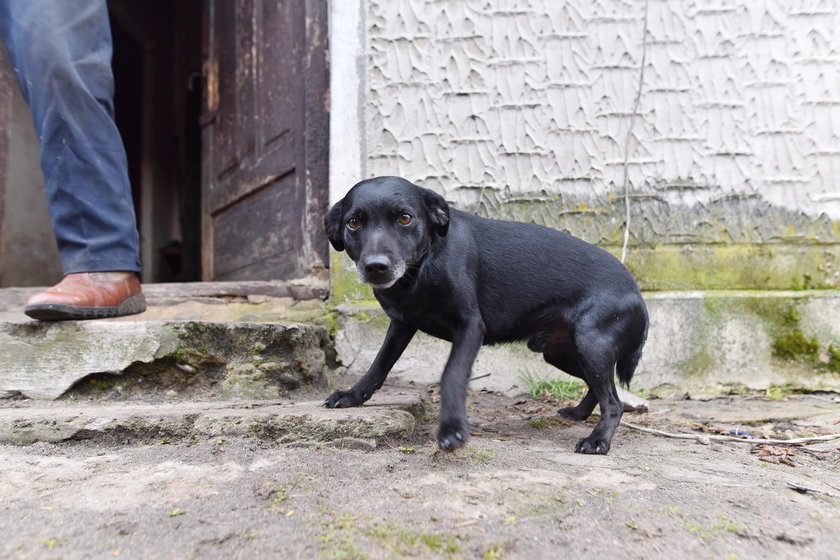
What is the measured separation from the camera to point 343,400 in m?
2.32

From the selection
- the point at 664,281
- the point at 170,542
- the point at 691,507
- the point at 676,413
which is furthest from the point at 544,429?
the point at 170,542

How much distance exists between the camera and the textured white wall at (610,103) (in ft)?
11.1

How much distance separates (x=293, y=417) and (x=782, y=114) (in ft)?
9.91

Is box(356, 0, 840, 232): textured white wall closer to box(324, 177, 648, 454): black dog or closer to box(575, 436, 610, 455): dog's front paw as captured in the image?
box(324, 177, 648, 454): black dog

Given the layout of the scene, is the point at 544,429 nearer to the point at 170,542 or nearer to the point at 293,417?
the point at 293,417

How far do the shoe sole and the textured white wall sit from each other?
1383mm

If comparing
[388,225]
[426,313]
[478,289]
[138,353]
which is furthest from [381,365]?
[138,353]

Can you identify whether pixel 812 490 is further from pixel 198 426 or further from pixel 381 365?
pixel 198 426

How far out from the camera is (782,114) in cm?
339

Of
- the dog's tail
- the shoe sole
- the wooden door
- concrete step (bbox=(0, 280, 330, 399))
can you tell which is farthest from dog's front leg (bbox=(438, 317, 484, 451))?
the wooden door

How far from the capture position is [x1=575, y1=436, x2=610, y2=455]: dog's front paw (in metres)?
2.11

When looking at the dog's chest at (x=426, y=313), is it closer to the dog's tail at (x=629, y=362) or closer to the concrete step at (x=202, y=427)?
the concrete step at (x=202, y=427)

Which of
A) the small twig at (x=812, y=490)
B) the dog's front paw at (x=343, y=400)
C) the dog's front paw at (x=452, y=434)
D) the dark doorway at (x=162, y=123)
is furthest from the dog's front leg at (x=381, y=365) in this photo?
the dark doorway at (x=162, y=123)

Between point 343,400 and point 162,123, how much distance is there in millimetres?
6547
